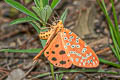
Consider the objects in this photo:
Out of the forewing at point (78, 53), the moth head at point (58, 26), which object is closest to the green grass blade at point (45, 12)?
the moth head at point (58, 26)

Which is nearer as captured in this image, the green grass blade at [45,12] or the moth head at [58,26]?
the green grass blade at [45,12]

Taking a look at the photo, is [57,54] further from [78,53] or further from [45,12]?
[45,12]

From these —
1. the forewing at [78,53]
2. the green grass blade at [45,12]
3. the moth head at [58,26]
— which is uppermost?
the green grass blade at [45,12]

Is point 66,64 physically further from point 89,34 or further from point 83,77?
point 89,34

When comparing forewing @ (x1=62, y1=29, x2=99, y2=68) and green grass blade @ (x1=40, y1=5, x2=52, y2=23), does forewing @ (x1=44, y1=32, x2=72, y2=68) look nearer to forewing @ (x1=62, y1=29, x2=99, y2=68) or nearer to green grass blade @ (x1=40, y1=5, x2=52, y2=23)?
forewing @ (x1=62, y1=29, x2=99, y2=68)

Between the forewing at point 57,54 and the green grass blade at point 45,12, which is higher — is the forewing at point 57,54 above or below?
below

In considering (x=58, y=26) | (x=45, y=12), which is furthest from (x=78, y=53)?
(x=45, y=12)

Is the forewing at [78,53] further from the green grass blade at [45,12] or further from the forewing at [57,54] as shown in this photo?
the green grass blade at [45,12]
